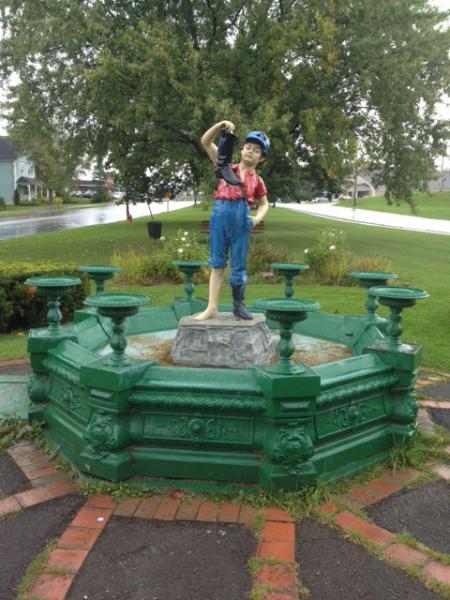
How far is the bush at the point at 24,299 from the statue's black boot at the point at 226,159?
4614mm

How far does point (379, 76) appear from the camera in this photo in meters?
17.6

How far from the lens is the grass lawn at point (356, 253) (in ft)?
25.5

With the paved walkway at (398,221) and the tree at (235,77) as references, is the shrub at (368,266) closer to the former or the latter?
the tree at (235,77)

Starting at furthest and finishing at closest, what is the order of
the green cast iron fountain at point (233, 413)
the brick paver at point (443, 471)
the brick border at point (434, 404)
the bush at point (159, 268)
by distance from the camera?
the bush at point (159, 268), the brick border at point (434, 404), the brick paver at point (443, 471), the green cast iron fountain at point (233, 413)

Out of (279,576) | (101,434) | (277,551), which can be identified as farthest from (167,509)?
(279,576)

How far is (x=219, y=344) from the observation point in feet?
14.7

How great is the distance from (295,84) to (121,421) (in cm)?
1626

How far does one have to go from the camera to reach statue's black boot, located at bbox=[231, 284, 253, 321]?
457 centimetres

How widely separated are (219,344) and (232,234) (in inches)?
36.4

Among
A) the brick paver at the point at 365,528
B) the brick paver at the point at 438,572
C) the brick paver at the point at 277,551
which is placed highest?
the brick paver at the point at 277,551

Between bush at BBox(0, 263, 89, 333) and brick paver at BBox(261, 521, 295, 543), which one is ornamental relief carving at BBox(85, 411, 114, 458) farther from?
bush at BBox(0, 263, 89, 333)

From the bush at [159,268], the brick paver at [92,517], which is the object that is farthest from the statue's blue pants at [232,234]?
the bush at [159,268]

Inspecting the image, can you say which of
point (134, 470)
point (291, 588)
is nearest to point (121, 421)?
point (134, 470)

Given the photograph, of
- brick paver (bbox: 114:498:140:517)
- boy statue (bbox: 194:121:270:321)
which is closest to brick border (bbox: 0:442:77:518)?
brick paver (bbox: 114:498:140:517)
